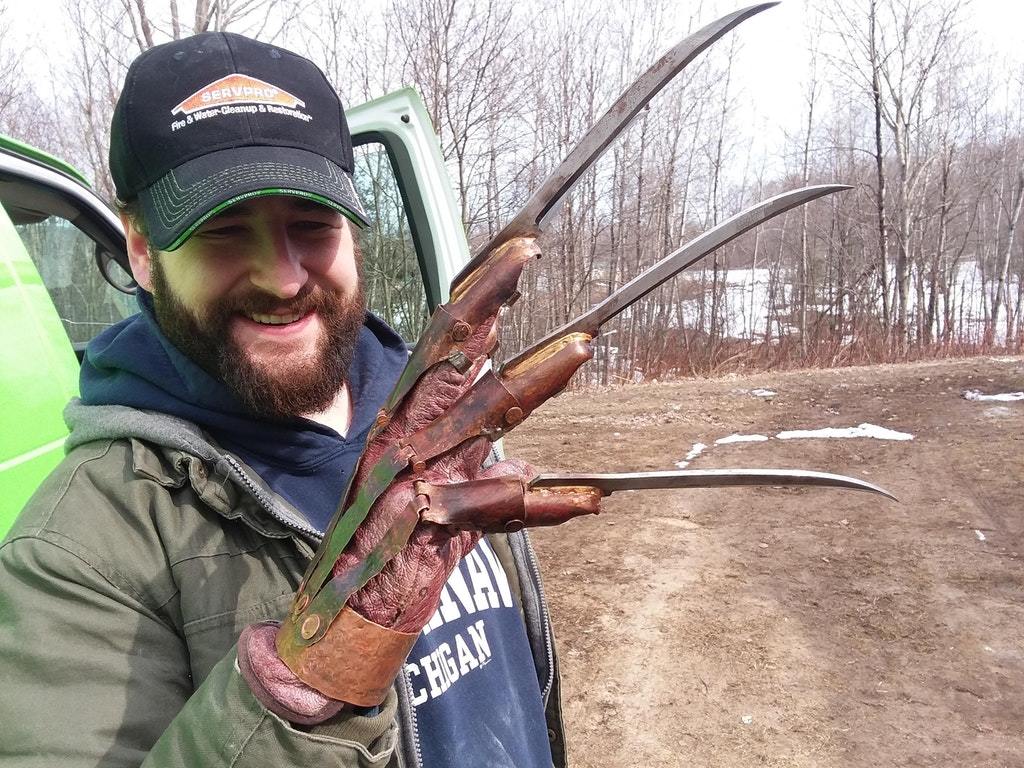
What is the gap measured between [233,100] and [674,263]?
783 mm

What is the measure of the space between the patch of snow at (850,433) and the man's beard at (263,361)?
261 inches

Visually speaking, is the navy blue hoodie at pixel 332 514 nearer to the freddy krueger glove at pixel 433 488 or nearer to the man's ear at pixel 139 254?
the man's ear at pixel 139 254

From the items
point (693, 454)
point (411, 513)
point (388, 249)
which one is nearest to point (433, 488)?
point (411, 513)

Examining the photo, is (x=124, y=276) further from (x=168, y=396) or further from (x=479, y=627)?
(x=479, y=627)

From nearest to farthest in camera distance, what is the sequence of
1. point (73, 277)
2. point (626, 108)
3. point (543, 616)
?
point (626, 108)
point (543, 616)
point (73, 277)

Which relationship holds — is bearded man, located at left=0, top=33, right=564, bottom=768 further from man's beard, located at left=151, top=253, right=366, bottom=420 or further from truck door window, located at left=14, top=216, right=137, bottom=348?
truck door window, located at left=14, top=216, right=137, bottom=348

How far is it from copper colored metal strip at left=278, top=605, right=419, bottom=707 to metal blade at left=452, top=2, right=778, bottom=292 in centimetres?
47

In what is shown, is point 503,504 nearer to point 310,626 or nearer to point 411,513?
point 411,513

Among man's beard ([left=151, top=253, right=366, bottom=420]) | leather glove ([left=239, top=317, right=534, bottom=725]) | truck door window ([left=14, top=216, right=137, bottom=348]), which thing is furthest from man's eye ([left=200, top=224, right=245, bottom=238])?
truck door window ([left=14, top=216, right=137, bottom=348])

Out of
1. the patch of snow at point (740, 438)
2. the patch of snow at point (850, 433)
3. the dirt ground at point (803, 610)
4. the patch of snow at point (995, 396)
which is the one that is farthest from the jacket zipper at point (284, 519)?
the patch of snow at point (995, 396)

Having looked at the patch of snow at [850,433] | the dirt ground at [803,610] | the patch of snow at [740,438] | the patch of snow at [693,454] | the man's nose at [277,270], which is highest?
the man's nose at [277,270]

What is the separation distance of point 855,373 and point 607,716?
939cm

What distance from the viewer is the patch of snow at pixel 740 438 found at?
6.91 metres

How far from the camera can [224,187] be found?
99 cm
